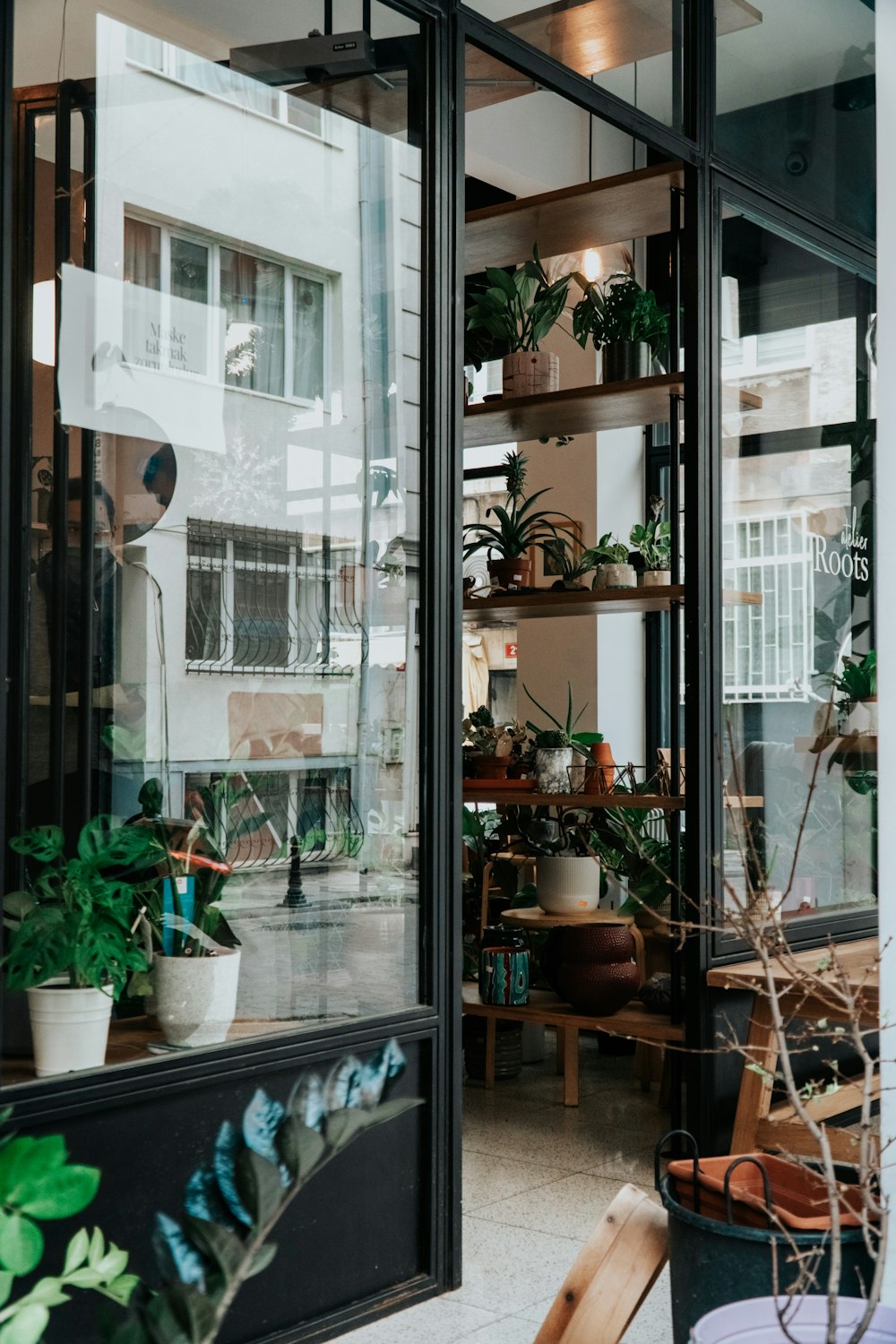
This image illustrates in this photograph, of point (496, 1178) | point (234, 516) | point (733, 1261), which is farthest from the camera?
point (496, 1178)

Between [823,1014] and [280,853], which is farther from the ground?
[280,853]

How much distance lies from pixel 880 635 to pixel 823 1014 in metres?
1.57

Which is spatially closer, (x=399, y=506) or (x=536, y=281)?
(x=399, y=506)

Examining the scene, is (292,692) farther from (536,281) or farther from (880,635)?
(536,281)

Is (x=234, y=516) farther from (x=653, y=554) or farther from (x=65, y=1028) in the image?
(x=653, y=554)

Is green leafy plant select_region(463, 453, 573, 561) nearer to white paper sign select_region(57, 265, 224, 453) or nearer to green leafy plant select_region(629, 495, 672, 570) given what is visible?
green leafy plant select_region(629, 495, 672, 570)

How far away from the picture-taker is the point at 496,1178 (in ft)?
11.7

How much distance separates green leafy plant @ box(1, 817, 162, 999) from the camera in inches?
84.7

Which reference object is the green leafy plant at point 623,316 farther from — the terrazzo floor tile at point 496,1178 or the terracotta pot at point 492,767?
the terrazzo floor tile at point 496,1178

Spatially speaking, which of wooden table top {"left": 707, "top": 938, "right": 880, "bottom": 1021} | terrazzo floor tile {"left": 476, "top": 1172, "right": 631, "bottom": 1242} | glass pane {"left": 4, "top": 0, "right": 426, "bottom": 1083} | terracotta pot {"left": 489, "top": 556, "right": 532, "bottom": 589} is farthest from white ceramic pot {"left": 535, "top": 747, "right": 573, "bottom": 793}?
glass pane {"left": 4, "top": 0, "right": 426, "bottom": 1083}

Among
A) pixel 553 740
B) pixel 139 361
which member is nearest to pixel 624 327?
pixel 553 740

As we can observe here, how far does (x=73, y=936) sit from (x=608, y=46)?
8.24 feet

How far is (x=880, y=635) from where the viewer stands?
2.25 meters

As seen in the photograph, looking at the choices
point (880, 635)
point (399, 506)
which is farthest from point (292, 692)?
point (880, 635)
